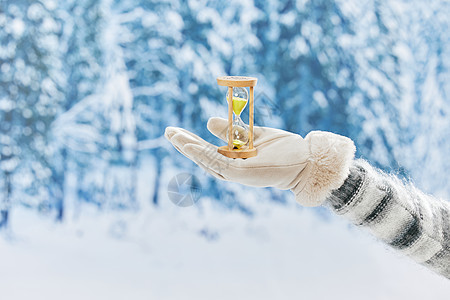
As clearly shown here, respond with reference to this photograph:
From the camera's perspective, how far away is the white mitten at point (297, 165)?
0.75 meters

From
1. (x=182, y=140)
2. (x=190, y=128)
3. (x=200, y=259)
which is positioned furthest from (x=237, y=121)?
(x=200, y=259)

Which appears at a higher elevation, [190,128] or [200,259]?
[190,128]

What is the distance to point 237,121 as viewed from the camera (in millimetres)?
1017

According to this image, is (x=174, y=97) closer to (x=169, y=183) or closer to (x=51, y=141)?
(x=169, y=183)

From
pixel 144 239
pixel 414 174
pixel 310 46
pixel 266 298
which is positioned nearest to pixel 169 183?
pixel 144 239

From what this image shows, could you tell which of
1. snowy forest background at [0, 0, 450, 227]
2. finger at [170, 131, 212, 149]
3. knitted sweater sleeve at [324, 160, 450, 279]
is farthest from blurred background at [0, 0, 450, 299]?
knitted sweater sleeve at [324, 160, 450, 279]

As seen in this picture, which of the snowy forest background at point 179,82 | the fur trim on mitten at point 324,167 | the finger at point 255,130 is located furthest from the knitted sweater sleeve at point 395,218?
the snowy forest background at point 179,82

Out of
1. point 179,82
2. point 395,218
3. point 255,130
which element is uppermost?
point 179,82

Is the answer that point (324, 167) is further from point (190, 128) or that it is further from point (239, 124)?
point (190, 128)

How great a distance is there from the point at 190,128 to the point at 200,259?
1.69 ft

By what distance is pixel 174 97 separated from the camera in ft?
6.38

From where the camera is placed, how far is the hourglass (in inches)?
37.0

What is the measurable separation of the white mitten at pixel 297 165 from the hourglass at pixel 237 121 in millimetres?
124

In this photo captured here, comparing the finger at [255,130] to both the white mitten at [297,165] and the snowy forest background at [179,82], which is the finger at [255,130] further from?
the snowy forest background at [179,82]
